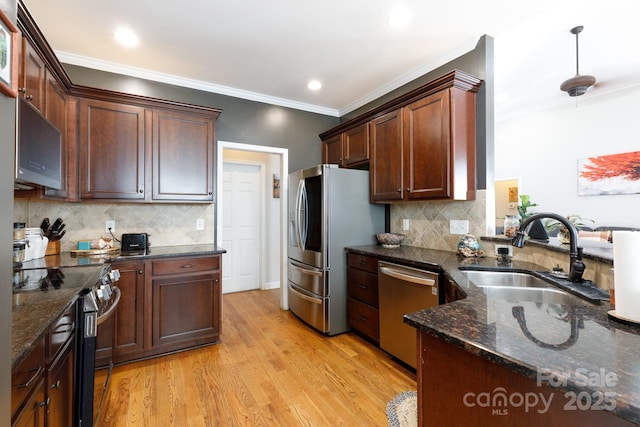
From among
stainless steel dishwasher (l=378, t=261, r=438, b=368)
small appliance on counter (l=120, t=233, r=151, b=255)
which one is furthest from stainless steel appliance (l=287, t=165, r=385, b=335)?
small appliance on counter (l=120, t=233, r=151, b=255)

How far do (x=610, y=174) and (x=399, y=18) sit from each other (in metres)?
3.79

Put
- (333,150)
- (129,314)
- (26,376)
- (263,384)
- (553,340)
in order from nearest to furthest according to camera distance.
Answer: (553,340), (26,376), (263,384), (129,314), (333,150)

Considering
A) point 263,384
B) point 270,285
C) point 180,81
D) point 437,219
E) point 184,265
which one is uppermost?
point 180,81

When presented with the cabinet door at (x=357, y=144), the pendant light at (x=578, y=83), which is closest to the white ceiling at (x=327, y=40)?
the pendant light at (x=578, y=83)

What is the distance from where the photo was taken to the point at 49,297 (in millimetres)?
1352

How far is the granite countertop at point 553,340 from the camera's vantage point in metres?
0.61

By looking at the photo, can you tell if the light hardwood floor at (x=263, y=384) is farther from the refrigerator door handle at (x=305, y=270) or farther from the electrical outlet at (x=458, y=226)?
the electrical outlet at (x=458, y=226)

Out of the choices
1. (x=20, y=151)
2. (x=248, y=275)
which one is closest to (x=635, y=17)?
(x=20, y=151)

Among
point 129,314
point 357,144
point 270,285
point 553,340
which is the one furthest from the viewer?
point 270,285

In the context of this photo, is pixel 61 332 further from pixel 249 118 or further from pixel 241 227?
pixel 241 227

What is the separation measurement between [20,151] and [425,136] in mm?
2627

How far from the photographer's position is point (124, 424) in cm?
175

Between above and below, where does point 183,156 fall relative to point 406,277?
above

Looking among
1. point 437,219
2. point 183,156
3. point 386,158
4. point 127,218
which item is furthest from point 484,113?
point 127,218
